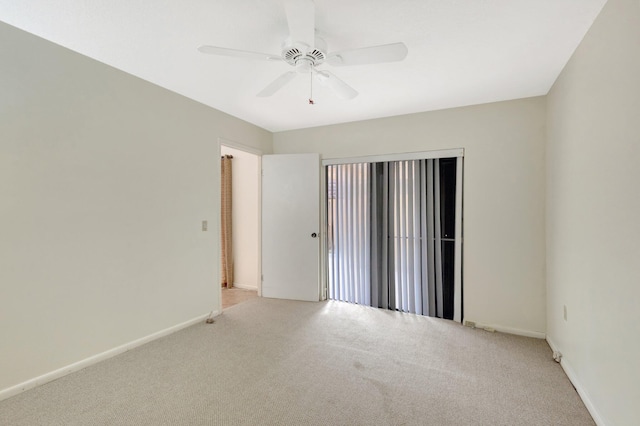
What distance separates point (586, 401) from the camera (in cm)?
177

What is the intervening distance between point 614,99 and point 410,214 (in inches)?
79.6

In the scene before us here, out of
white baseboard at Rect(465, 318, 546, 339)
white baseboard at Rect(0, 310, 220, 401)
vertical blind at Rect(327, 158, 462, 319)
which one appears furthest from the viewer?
vertical blind at Rect(327, 158, 462, 319)

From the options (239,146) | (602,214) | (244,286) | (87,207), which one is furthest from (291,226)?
(602,214)

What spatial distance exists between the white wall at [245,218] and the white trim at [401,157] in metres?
1.39

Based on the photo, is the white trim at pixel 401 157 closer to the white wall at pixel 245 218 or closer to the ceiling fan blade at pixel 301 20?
the white wall at pixel 245 218

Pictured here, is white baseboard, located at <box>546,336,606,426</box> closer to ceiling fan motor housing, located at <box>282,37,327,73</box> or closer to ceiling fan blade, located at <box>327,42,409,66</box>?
ceiling fan blade, located at <box>327,42,409,66</box>

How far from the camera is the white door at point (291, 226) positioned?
3.84 m

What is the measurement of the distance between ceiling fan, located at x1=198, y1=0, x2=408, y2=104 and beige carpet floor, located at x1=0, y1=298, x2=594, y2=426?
2.12 m

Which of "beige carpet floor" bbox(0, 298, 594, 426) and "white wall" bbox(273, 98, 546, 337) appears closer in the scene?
"beige carpet floor" bbox(0, 298, 594, 426)

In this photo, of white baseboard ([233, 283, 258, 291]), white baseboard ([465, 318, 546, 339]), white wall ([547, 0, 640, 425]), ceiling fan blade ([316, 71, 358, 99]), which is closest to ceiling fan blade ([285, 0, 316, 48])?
ceiling fan blade ([316, 71, 358, 99])

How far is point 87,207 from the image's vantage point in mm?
2182

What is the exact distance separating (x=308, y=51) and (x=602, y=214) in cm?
194

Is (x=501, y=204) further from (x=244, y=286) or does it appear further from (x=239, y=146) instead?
(x=244, y=286)

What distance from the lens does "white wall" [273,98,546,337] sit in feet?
9.11
